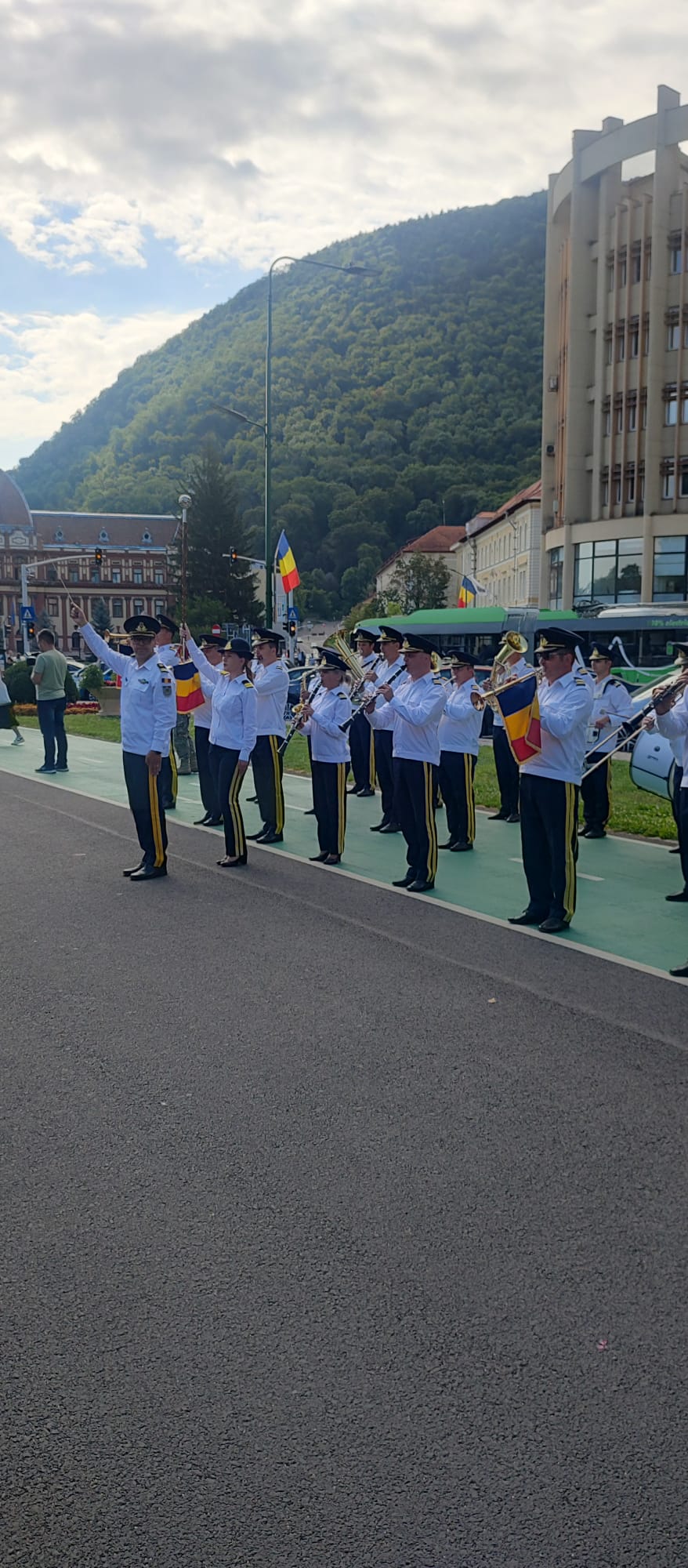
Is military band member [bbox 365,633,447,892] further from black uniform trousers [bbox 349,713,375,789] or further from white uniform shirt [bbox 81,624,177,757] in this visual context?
black uniform trousers [bbox 349,713,375,789]

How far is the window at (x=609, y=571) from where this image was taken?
52.1 meters

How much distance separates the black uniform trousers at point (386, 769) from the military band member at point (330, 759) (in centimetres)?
219

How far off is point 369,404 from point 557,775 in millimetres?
115747

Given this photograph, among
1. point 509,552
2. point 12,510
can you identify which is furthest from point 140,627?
point 12,510

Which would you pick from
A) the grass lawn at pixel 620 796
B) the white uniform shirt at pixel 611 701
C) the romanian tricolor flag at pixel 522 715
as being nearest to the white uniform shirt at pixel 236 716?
the romanian tricolor flag at pixel 522 715

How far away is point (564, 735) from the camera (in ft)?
27.2

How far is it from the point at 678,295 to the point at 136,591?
95106 mm

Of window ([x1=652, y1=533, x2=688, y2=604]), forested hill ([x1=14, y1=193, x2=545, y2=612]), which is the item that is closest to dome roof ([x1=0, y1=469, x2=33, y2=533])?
forested hill ([x1=14, y1=193, x2=545, y2=612])

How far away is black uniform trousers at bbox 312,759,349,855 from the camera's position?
11.2 m

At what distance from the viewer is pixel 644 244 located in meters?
51.9

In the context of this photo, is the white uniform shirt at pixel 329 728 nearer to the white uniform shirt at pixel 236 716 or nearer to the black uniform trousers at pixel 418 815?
the white uniform shirt at pixel 236 716

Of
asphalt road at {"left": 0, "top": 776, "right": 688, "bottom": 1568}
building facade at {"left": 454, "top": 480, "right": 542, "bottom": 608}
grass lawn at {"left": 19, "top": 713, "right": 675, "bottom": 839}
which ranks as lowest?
grass lawn at {"left": 19, "top": 713, "right": 675, "bottom": 839}

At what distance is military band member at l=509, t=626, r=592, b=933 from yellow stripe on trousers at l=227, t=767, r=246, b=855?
311cm

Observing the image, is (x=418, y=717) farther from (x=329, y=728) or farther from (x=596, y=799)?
(x=596, y=799)
